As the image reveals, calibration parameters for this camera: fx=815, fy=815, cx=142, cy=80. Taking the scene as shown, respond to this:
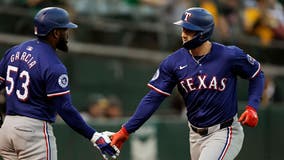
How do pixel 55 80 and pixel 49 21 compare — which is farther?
pixel 49 21

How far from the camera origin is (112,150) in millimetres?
7281

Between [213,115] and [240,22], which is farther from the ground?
[213,115]

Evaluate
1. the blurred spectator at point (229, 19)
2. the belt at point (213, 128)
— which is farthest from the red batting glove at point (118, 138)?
the blurred spectator at point (229, 19)

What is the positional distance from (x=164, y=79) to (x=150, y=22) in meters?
7.16

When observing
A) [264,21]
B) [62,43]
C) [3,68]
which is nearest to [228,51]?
[62,43]

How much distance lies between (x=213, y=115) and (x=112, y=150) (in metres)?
0.96

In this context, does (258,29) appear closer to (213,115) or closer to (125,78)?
(125,78)

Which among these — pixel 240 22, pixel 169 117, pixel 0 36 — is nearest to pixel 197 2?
pixel 240 22

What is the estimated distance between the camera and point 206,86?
7.33m

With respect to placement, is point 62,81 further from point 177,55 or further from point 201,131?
point 201,131

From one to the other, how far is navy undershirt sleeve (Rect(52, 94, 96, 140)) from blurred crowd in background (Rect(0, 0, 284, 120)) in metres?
5.21

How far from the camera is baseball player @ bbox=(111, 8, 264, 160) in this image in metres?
7.32

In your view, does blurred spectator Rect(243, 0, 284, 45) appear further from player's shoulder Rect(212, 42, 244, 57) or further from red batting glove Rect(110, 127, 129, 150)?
red batting glove Rect(110, 127, 129, 150)

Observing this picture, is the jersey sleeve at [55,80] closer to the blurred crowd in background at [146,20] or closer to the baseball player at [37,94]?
the baseball player at [37,94]
